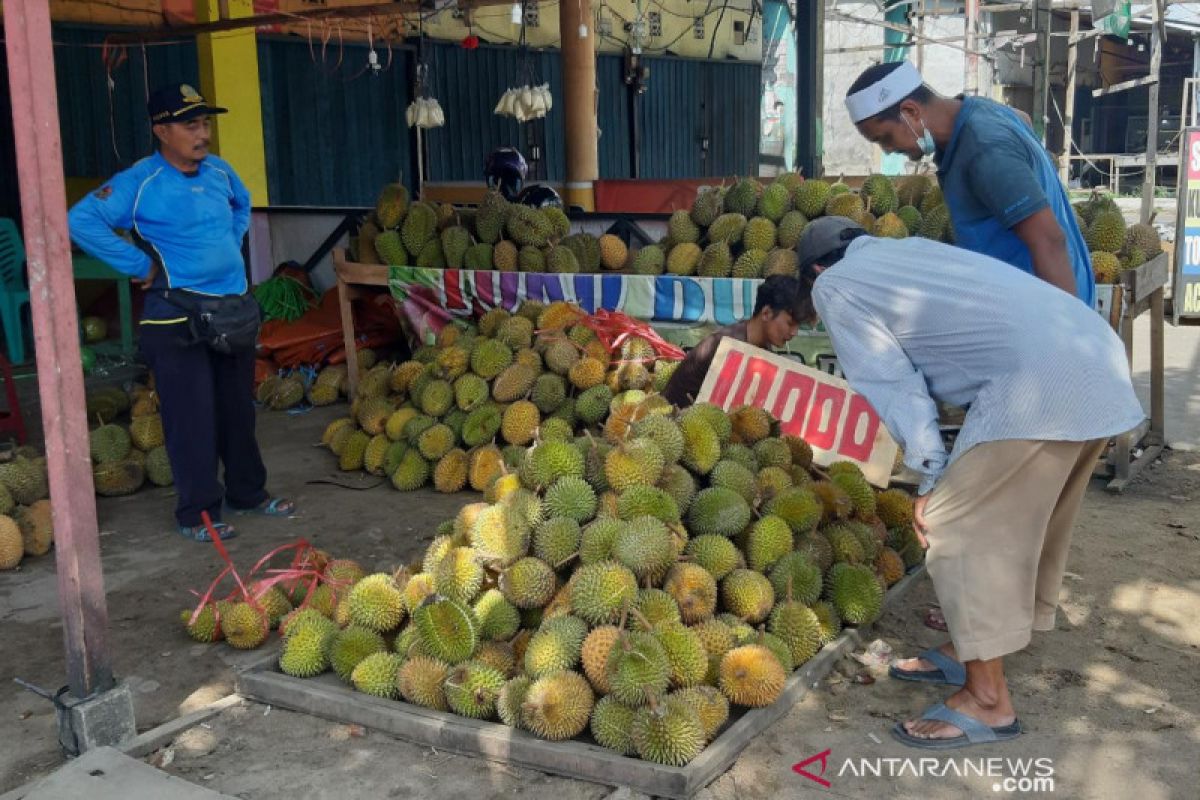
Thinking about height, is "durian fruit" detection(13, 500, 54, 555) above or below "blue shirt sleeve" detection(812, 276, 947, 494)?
Result: below

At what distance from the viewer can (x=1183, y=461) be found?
574 centimetres

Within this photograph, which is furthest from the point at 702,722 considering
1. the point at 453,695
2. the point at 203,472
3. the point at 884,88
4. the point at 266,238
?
the point at 266,238

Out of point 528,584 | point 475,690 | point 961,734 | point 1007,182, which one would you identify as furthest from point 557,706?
point 1007,182

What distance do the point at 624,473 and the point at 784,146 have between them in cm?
1627

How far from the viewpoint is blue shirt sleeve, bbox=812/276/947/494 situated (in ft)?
9.06

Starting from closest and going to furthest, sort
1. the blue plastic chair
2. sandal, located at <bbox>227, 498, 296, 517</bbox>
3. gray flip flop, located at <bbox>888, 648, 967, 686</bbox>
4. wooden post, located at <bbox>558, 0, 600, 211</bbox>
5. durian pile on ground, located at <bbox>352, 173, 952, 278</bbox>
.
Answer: gray flip flop, located at <bbox>888, 648, 967, 686</bbox> → sandal, located at <bbox>227, 498, 296, 517</bbox> → durian pile on ground, located at <bbox>352, 173, 952, 278</bbox> → the blue plastic chair → wooden post, located at <bbox>558, 0, 600, 211</bbox>

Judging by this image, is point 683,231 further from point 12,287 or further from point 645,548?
point 12,287

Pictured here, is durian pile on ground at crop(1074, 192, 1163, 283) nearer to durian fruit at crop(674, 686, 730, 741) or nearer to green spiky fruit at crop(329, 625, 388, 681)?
durian fruit at crop(674, 686, 730, 741)

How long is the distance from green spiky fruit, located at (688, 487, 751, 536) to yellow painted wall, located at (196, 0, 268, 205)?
22.1 ft

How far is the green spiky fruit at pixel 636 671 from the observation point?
2.69 metres

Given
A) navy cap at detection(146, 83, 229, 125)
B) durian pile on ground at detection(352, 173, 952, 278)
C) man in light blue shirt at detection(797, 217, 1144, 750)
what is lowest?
man in light blue shirt at detection(797, 217, 1144, 750)

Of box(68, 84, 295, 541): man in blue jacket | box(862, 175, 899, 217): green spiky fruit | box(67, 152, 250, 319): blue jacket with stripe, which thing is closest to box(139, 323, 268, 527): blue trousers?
box(68, 84, 295, 541): man in blue jacket

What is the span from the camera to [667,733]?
2.61 meters

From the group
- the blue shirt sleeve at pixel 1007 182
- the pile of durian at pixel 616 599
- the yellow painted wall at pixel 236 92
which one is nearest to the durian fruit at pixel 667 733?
the pile of durian at pixel 616 599
